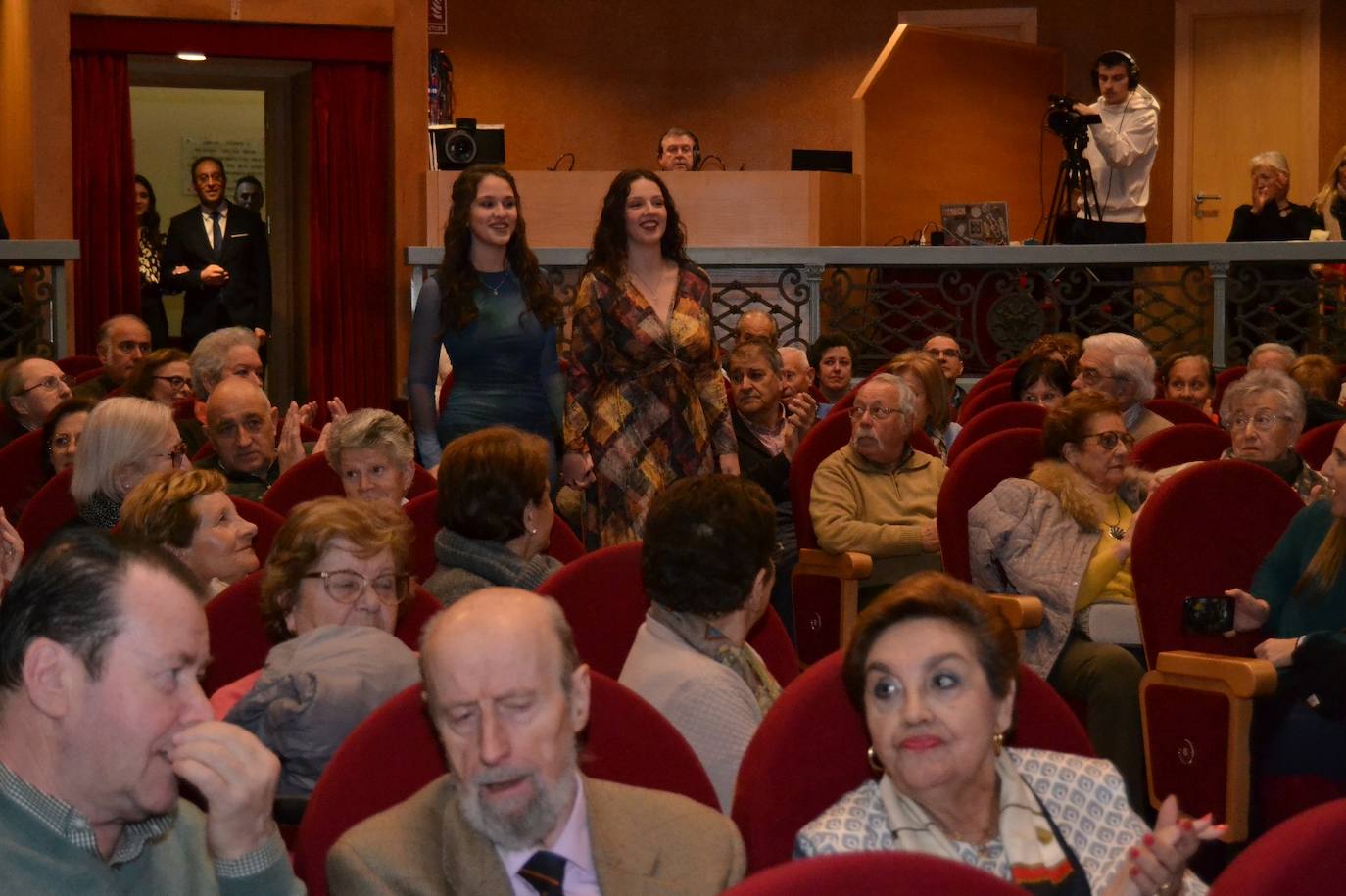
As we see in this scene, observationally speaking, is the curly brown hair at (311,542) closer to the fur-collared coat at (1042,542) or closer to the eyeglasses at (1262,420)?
the fur-collared coat at (1042,542)

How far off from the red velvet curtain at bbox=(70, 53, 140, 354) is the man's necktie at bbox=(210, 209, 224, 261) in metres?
0.41

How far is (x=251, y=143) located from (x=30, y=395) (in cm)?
684

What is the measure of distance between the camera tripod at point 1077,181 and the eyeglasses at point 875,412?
5.12m

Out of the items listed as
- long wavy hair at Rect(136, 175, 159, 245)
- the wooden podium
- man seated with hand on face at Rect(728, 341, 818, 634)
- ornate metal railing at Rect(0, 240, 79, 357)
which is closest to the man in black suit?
long wavy hair at Rect(136, 175, 159, 245)

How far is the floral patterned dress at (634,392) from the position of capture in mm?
4406

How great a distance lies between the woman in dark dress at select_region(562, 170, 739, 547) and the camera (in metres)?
4.41

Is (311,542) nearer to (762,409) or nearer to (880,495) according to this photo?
(880,495)

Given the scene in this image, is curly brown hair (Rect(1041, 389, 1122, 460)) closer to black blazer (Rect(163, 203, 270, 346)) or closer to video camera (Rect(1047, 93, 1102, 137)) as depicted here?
video camera (Rect(1047, 93, 1102, 137))

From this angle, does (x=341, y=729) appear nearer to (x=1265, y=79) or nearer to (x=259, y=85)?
(x=259, y=85)

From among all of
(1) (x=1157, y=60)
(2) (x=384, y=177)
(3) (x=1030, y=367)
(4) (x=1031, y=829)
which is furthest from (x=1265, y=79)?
(4) (x=1031, y=829)

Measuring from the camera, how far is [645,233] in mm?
4441

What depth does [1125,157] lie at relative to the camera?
31.9ft

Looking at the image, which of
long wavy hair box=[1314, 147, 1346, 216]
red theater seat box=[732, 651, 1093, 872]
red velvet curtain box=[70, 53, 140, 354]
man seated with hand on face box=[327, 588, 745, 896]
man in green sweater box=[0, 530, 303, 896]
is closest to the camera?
man in green sweater box=[0, 530, 303, 896]

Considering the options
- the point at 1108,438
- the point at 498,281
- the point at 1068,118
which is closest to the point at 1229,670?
the point at 1108,438
